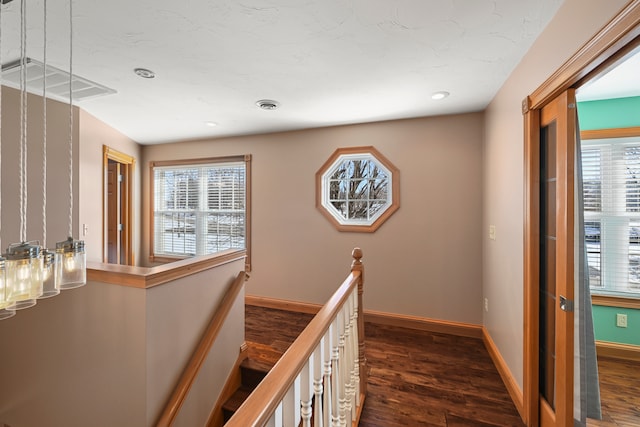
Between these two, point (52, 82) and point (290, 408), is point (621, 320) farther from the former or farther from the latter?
point (52, 82)

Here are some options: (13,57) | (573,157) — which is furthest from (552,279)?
(13,57)

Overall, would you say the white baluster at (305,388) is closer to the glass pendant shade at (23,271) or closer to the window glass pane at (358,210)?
the glass pendant shade at (23,271)

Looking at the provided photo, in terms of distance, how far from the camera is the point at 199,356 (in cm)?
180

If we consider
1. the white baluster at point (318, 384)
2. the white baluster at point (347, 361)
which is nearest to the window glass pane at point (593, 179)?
the white baluster at point (347, 361)

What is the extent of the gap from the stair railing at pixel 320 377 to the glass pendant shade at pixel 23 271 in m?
1.09

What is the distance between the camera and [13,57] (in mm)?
1937

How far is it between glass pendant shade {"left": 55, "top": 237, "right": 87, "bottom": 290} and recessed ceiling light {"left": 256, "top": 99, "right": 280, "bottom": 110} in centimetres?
186

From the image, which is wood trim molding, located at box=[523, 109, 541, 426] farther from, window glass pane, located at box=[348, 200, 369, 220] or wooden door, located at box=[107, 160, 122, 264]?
wooden door, located at box=[107, 160, 122, 264]

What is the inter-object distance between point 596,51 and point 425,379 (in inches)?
86.5

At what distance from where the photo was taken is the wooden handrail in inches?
62.2

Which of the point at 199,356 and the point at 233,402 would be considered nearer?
the point at 199,356

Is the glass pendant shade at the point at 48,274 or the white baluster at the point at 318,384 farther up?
the glass pendant shade at the point at 48,274

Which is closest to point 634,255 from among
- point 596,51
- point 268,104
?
point 596,51

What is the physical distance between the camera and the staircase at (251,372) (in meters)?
2.07
